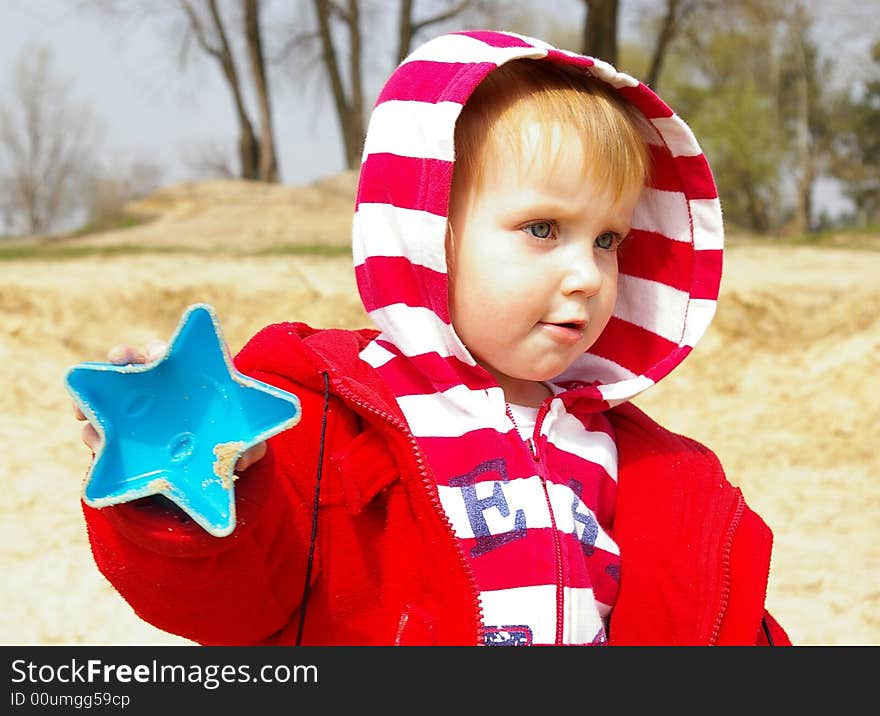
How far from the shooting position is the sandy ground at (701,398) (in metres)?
2.78

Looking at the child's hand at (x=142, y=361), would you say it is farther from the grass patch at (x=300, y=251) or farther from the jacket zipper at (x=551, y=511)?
the grass patch at (x=300, y=251)

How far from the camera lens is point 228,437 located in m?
1.00

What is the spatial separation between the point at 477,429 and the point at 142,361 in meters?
0.45

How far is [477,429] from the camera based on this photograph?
1270mm

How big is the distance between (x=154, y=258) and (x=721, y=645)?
5.44 meters

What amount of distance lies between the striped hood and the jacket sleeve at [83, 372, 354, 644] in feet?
0.48

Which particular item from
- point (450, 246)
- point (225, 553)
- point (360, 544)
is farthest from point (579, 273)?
point (225, 553)

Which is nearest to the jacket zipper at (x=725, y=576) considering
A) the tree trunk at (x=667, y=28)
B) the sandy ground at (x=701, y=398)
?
the sandy ground at (x=701, y=398)

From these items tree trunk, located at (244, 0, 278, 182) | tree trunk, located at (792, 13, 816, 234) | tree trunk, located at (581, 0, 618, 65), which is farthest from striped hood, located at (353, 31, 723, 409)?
tree trunk, located at (792, 13, 816, 234)

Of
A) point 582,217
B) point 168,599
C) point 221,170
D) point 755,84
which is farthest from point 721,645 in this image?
point 755,84

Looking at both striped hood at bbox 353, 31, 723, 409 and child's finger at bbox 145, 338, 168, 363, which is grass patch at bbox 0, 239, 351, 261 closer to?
striped hood at bbox 353, 31, 723, 409

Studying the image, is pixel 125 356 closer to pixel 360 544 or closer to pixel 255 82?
pixel 360 544

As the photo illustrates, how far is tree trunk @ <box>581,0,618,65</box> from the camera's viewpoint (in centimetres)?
977

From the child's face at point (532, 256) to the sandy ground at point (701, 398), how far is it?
1.71 m
